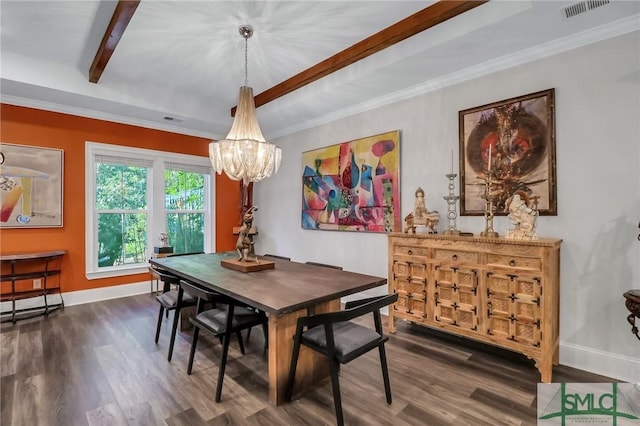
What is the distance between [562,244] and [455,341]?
50.7 inches

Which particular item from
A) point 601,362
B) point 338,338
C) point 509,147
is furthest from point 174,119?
point 601,362

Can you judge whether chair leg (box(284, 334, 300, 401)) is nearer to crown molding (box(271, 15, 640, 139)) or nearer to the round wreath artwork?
the round wreath artwork

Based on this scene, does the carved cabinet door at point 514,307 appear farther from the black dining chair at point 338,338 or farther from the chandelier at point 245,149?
the chandelier at point 245,149

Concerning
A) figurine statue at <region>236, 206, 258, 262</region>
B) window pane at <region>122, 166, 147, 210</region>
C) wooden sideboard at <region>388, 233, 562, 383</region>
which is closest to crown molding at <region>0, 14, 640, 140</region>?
window pane at <region>122, 166, 147, 210</region>

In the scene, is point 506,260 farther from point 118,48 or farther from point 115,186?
point 115,186

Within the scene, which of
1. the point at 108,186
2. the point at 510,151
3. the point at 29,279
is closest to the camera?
the point at 510,151

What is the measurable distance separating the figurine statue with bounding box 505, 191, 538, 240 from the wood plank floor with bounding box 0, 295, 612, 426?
1.07m

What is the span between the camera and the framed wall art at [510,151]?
260 centimetres

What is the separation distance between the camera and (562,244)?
99.4 inches

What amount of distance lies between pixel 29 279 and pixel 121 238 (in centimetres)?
112

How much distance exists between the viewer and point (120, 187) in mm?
4602

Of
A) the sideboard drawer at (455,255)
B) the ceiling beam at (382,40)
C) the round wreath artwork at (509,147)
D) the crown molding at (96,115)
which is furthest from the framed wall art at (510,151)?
the crown molding at (96,115)

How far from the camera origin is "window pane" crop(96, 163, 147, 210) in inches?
174

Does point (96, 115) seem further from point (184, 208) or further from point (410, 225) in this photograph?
point (410, 225)
